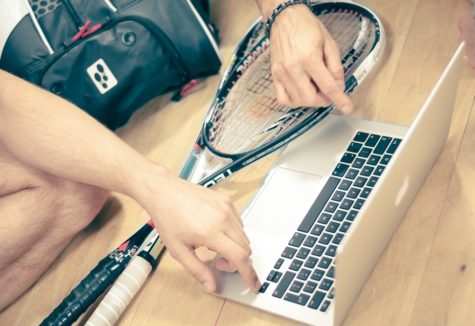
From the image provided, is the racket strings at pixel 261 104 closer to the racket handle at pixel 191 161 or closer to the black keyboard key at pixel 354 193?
the racket handle at pixel 191 161

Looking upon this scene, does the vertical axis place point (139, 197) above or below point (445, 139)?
above

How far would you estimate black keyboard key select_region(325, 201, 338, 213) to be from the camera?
1.05 meters

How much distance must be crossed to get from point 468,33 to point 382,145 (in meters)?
0.30

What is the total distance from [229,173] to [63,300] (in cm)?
33

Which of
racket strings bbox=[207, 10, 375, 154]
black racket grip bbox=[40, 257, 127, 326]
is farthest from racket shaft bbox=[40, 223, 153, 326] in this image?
racket strings bbox=[207, 10, 375, 154]

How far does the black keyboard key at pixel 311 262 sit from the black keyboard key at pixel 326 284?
31 millimetres

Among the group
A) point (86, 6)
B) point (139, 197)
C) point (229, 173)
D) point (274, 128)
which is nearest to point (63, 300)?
point (139, 197)

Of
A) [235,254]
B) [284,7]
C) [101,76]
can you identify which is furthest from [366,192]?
[101,76]

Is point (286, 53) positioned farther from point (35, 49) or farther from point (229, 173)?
point (35, 49)

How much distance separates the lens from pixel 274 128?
1159 millimetres

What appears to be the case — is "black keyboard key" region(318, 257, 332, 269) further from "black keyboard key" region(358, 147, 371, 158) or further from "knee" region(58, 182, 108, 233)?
"knee" region(58, 182, 108, 233)

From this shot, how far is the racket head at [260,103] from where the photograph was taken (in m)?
1.13

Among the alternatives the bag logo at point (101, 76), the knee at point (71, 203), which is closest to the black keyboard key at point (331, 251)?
the knee at point (71, 203)

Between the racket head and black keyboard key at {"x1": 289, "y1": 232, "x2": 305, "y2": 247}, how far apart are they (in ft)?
0.50
